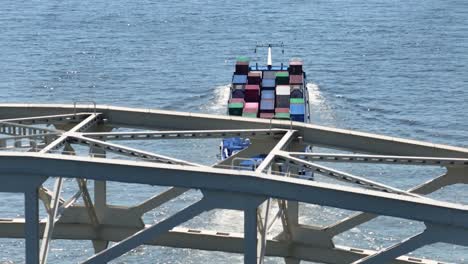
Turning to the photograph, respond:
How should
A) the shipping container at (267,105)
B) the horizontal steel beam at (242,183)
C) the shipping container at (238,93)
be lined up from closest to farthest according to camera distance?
the horizontal steel beam at (242,183) → the shipping container at (267,105) → the shipping container at (238,93)

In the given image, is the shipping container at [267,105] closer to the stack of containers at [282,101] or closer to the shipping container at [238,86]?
the stack of containers at [282,101]

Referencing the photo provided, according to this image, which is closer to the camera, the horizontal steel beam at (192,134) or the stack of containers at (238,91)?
the horizontal steel beam at (192,134)

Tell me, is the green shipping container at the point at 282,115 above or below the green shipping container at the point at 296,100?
below

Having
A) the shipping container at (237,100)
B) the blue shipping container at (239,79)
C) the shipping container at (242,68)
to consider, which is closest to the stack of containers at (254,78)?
the blue shipping container at (239,79)

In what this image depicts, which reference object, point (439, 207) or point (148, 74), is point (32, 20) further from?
point (439, 207)

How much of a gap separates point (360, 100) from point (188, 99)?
1968 cm

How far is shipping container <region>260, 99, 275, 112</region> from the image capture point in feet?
383

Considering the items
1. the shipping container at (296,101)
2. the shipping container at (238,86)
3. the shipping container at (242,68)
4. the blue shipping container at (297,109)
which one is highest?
the shipping container at (242,68)

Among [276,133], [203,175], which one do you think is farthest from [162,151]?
[203,175]

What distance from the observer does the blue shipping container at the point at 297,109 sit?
11125cm

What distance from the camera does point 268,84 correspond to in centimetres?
12962

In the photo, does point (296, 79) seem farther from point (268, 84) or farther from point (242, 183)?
point (242, 183)

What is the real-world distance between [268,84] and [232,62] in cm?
1971

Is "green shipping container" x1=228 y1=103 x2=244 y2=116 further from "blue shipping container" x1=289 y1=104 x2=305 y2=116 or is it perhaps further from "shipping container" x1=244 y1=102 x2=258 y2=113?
"blue shipping container" x1=289 y1=104 x2=305 y2=116
